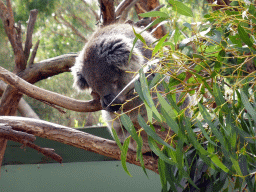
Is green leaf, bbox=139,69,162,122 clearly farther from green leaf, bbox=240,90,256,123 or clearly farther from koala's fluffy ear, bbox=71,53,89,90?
koala's fluffy ear, bbox=71,53,89,90

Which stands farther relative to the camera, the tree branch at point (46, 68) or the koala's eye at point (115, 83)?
the tree branch at point (46, 68)

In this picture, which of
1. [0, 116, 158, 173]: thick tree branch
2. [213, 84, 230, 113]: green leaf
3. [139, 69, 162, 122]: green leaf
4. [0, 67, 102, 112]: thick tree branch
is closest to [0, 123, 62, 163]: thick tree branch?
[0, 116, 158, 173]: thick tree branch

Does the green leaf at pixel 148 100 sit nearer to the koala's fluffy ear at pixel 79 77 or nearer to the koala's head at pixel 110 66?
the koala's head at pixel 110 66

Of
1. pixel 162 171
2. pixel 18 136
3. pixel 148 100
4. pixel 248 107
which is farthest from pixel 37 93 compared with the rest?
pixel 248 107

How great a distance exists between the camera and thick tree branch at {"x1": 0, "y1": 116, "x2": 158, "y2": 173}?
5.79 feet

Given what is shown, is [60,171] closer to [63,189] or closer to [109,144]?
[63,189]

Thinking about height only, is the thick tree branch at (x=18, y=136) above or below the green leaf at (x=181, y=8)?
below

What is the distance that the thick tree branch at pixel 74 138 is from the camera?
1766 millimetres

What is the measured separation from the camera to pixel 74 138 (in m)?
1.77

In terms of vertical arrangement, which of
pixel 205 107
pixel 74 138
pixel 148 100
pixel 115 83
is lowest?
pixel 74 138

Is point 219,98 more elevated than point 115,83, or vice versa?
point 219,98

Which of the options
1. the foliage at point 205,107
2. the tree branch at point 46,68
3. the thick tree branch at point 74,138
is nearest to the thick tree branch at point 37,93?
the thick tree branch at point 74,138

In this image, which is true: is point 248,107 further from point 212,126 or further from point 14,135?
point 14,135

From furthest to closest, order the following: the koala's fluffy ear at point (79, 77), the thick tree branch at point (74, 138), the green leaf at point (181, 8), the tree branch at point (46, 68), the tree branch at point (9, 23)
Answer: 1. the tree branch at point (46, 68)
2. the tree branch at point (9, 23)
3. the koala's fluffy ear at point (79, 77)
4. the thick tree branch at point (74, 138)
5. the green leaf at point (181, 8)
